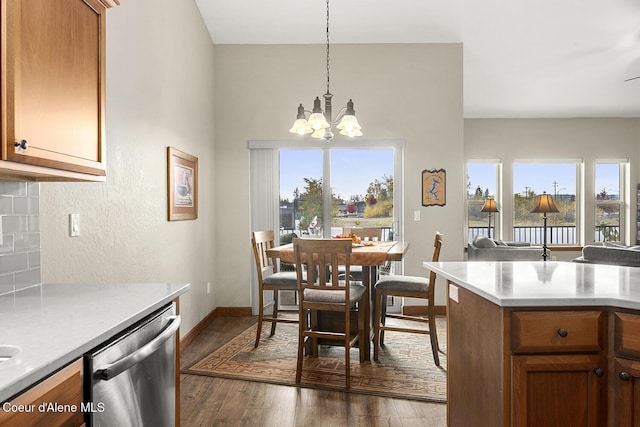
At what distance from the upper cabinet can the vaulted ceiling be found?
3.29 m

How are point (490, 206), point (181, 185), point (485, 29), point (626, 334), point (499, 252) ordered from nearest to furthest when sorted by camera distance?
1. point (626, 334)
2. point (181, 185)
3. point (485, 29)
4. point (499, 252)
5. point (490, 206)

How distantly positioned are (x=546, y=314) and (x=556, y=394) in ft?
0.89

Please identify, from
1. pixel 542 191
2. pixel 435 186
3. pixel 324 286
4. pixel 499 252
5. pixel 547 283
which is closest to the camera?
pixel 547 283

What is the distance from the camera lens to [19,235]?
5.80 feet

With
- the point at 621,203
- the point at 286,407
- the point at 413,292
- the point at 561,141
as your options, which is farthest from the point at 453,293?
the point at 621,203

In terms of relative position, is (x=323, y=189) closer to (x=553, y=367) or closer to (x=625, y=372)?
(x=553, y=367)

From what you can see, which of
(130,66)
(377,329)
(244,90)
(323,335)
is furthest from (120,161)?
(244,90)

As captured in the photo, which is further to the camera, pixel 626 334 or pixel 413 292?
pixel 413 292

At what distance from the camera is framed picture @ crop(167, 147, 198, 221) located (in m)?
3.68

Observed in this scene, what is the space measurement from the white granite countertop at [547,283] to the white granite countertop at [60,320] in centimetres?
118

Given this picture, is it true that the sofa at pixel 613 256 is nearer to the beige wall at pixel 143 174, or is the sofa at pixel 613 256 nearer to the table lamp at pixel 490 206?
the table lamp at pixel 490 206

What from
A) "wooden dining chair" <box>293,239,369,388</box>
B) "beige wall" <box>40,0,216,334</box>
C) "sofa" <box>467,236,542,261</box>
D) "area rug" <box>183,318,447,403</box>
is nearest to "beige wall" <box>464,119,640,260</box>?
"sofa" <box>467,236,542,261</box>

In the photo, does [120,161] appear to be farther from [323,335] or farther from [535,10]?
[535,10]

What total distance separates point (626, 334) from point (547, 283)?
36 centimetres
